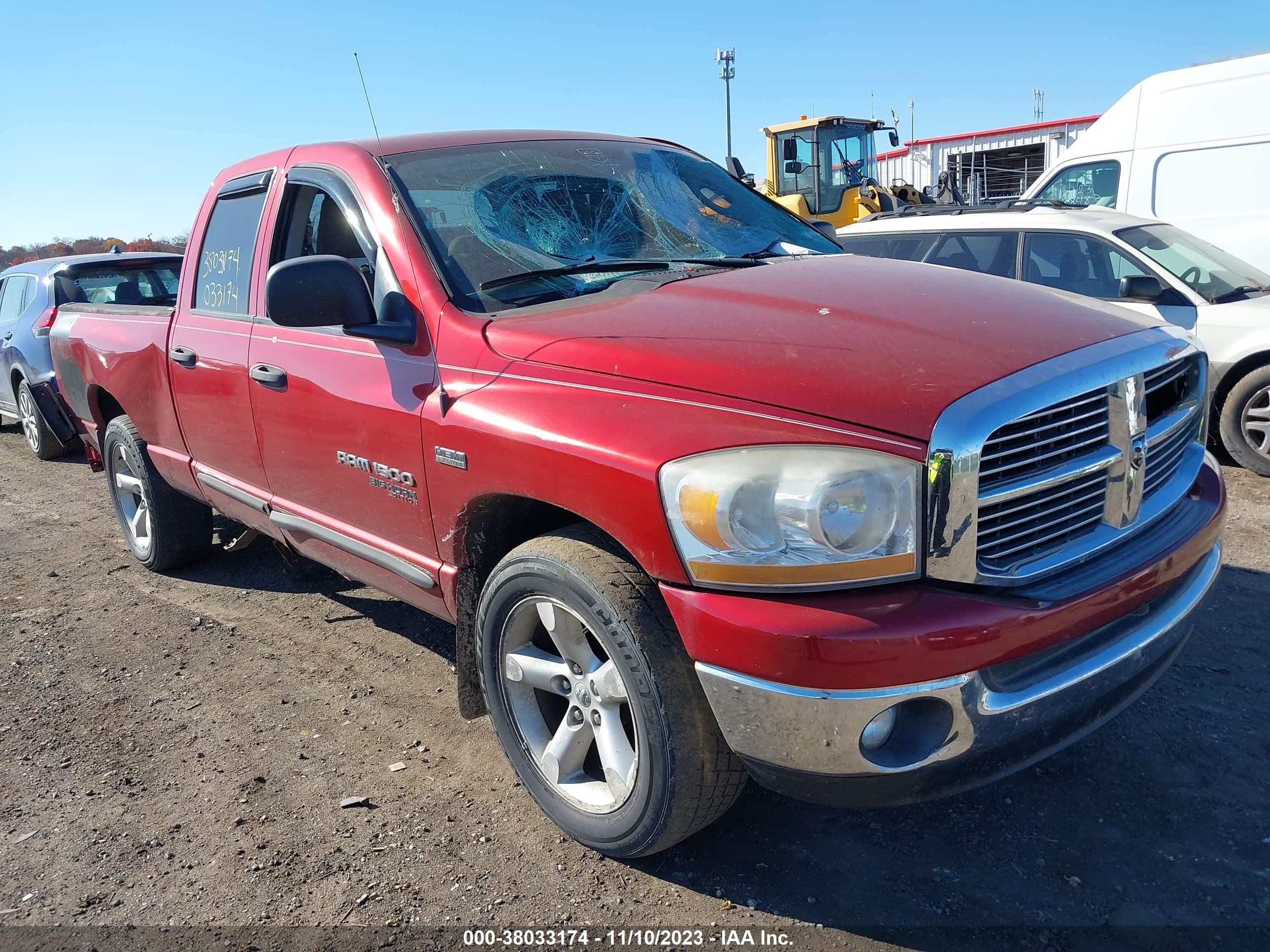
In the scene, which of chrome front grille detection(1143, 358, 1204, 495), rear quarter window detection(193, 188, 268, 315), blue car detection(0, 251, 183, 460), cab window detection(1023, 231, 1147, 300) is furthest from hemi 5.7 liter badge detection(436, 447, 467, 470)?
blue car detection(0, 251, 183, 460)

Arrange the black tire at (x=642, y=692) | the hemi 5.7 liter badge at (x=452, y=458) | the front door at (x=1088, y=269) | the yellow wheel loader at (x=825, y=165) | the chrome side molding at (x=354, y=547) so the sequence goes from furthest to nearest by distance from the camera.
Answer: the yellow wheel loader at (x=825, y=165) → the front door at (x=1088, y=269) → the chrome side molding at (x=354, y=547) → the hemi 5.7 liter badge at (x=452, y=458) → the black tire at (x=642, y=692)

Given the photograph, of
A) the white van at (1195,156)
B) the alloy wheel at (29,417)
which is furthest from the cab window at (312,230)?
the alloy wheel at (29,417)

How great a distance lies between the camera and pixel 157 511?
4836 mm

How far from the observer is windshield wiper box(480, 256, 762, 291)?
2836 mm

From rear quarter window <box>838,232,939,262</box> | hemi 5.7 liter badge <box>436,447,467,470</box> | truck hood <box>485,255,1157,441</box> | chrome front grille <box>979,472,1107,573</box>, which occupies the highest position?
truck hood <box>485,255,1157,441</box>

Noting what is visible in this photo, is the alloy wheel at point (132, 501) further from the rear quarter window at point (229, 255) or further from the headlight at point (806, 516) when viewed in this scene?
the headlight at point (806, 516)

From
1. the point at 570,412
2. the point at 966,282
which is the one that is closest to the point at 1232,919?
the point at 966,282

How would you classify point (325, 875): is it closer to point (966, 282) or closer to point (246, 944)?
point (246, 944)

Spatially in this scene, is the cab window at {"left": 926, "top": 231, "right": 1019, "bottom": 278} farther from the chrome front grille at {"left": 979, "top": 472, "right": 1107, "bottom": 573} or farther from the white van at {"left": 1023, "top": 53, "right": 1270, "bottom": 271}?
the chrome front grille at {"left": 979, "top": 472, "right": 1107, "bottom": 573}

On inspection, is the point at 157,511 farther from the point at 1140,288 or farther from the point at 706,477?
the point at 1140,288

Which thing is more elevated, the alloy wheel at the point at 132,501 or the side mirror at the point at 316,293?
the side mirror at the point at 316,293

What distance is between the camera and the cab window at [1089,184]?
8523mm

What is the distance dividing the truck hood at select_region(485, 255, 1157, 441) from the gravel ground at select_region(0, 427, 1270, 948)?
49.0 inches

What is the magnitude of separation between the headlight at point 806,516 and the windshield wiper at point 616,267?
1.15 meters
